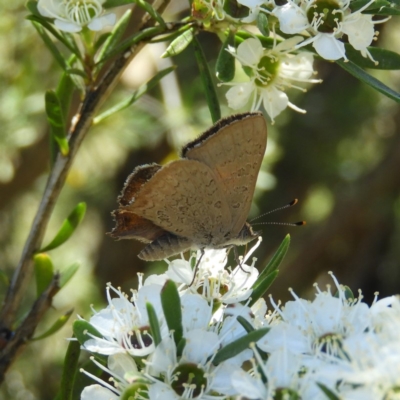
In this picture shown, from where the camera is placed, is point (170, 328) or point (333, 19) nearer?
point (170, 328)

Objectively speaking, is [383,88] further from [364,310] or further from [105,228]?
[105,228]

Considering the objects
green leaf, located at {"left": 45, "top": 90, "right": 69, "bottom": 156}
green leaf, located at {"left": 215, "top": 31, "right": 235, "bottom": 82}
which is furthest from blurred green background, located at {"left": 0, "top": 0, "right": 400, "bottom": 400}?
green leaf, located at {"left": 215, "top": 31, "right": 235, "bottom": 82}

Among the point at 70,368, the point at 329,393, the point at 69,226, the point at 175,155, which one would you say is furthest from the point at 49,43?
the point at 175,155

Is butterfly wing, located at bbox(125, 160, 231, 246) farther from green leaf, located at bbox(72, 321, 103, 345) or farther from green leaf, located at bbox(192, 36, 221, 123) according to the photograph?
green leaf, located at bbox(72, 321, 103, 345)

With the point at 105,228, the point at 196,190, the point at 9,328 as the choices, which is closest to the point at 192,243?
the point at 196,190

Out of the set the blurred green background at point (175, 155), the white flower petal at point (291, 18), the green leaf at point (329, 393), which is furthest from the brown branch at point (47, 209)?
the blurred green background at point (175, 155)
